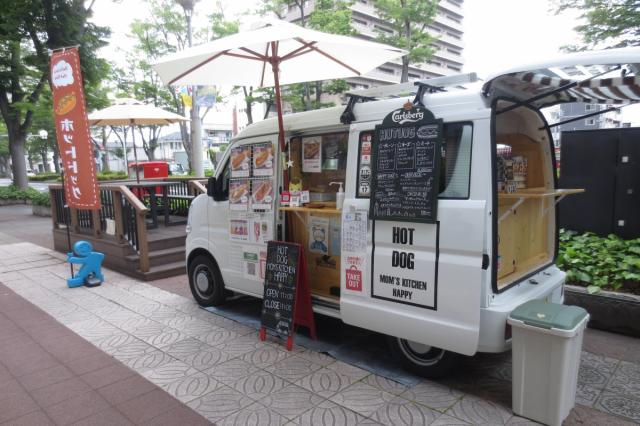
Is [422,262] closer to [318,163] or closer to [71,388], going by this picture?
[318,163]

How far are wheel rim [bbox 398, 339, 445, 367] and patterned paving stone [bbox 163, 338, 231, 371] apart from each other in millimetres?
1707

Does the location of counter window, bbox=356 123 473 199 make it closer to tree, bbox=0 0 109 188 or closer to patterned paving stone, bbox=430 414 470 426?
patterned paving stone, bbox=430 414 470 426

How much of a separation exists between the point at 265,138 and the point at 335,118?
0.98m

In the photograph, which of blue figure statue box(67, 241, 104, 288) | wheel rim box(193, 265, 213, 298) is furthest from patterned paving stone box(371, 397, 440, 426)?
blue figure statue box(67, 241, 104, 288)

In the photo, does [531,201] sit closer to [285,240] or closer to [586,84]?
[586,84]

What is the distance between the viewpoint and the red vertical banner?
6273 millimetres

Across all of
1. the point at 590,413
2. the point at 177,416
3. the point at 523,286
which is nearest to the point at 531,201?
the point at 523,286

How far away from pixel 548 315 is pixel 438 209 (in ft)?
3.31

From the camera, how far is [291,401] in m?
3.21

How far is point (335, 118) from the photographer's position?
3.79 meters

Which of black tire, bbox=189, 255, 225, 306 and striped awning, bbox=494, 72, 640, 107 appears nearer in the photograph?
striped awning, bbox=494, 72, 640, 107

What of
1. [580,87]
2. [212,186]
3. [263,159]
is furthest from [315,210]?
[580,87]

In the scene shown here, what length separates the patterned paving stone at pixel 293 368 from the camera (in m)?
3.61

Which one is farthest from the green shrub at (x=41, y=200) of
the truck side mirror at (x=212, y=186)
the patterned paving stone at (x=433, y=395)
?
the patterned paving stone at (x=433, y=395)
